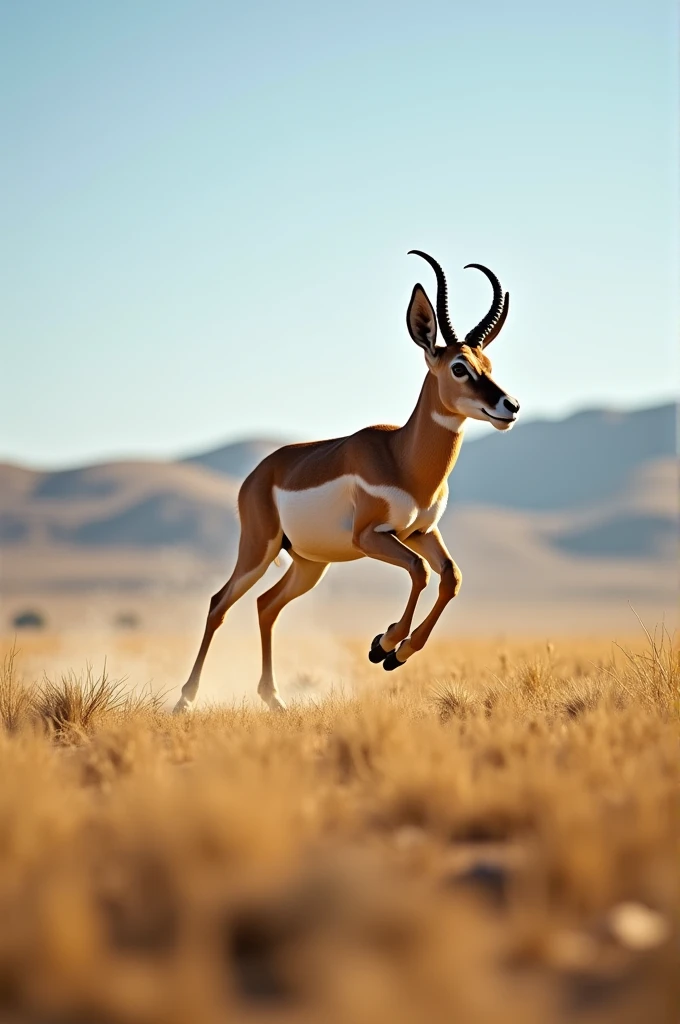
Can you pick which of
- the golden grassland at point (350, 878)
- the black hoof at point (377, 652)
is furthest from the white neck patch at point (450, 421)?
the golden grassland at point (350, 878)

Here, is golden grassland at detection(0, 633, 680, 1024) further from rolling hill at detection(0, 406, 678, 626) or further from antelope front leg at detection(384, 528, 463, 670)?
rolling hill at detection(0, 406, 678, 626)

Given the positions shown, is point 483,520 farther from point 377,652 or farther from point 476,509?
point 377,652

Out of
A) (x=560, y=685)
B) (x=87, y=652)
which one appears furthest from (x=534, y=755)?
(x=87, y=652)

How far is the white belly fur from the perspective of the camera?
389 inches

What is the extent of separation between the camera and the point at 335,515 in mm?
10484

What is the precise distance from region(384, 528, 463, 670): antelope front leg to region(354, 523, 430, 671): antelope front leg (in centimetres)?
9

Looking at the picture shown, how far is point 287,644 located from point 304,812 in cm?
2012

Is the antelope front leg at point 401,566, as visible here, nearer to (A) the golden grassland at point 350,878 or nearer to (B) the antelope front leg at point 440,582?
(B) the antelope front leg at point 440,582

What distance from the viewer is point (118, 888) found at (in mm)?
3934

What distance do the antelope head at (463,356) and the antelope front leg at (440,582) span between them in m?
0.98

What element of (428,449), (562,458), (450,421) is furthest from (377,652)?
(562,458)

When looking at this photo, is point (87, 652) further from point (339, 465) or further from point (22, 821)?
point (22, 821)

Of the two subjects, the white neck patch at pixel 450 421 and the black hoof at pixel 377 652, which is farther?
the white neck patch at pixel 450 421

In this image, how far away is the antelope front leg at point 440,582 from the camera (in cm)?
930
